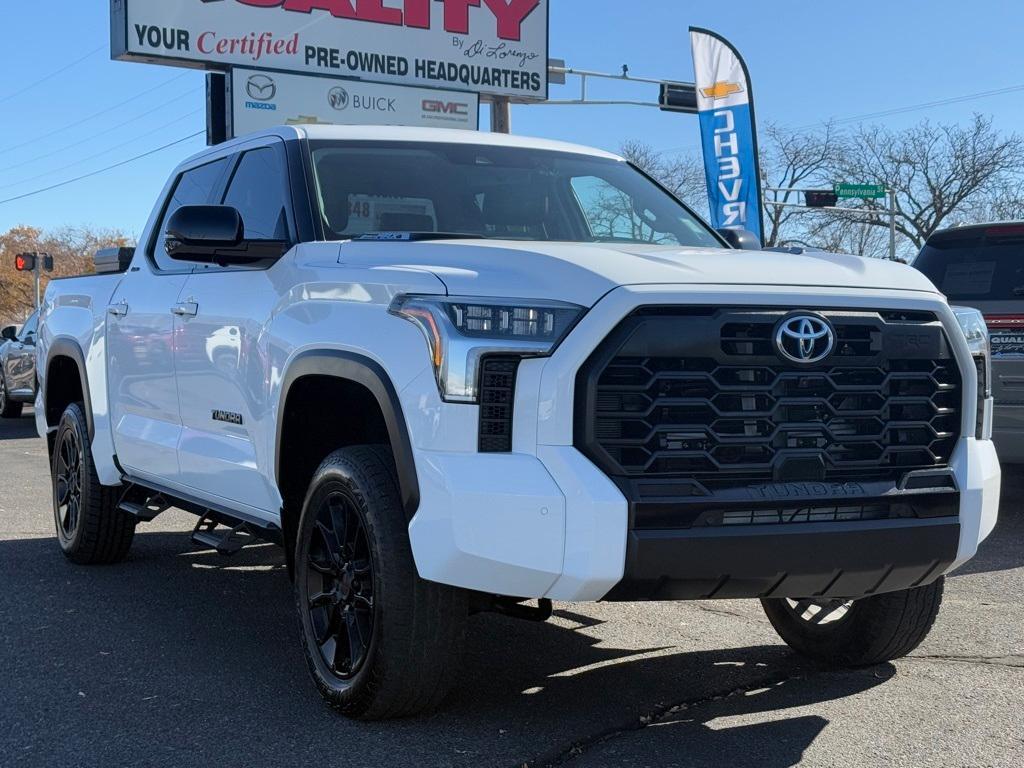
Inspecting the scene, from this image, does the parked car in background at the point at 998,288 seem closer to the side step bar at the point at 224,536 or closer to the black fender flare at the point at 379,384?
the side step bar at the point at 224,536

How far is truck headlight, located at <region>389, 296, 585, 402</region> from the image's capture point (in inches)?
137

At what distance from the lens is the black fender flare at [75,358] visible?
645 cm

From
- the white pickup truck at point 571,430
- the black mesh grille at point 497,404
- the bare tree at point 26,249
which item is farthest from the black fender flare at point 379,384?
the bare tree at point 26,249

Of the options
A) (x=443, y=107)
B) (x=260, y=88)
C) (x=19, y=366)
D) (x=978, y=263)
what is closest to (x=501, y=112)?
(x=443, y=107)

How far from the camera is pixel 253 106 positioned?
2111cm

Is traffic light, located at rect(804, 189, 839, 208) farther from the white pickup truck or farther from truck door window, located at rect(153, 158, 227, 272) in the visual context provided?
the white pickup truck

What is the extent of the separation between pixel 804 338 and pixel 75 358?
437 centimetres

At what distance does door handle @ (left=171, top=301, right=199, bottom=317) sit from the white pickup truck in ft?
1.28

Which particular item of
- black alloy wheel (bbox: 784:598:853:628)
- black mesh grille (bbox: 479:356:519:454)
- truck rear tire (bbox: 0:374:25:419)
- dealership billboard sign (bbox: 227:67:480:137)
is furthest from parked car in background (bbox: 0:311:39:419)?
black mesh grille (bbox: 479:356:519:454)

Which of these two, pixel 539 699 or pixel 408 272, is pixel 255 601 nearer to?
pixel 539 699

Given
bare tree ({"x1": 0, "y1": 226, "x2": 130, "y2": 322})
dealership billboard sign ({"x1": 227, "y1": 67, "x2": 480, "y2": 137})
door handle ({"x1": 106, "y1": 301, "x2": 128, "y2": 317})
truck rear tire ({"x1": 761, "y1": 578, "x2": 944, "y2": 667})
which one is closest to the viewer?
truck rear tire ({"x1": 761, "y1": 578, "x2": 944, "y2": 667})

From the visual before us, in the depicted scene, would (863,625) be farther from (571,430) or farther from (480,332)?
(480,332)

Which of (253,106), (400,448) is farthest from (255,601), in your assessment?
(253,106)

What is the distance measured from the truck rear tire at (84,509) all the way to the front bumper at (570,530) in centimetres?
338
